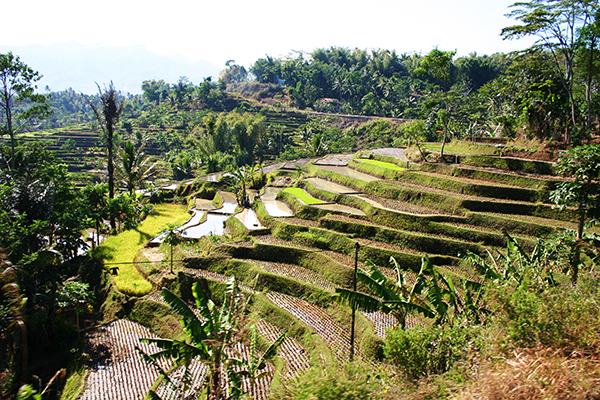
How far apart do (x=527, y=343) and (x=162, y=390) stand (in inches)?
318

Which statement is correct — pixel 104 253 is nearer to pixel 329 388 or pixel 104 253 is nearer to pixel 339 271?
pixel 339 271

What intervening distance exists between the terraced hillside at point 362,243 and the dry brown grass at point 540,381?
4928mm

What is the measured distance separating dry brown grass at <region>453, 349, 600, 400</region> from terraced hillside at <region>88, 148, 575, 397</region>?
16.2 feet

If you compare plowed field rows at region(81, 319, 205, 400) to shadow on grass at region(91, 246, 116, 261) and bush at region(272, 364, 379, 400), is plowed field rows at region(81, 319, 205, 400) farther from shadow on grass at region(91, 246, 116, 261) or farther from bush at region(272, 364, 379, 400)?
bush at region(272, 364, 379, 400)

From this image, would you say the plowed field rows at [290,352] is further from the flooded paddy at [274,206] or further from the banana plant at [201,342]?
the flooded paddy at [274,206]

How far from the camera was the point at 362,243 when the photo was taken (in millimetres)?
14719

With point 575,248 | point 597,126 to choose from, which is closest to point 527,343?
point 575,248

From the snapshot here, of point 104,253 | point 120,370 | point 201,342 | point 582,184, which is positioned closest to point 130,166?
point 104,253

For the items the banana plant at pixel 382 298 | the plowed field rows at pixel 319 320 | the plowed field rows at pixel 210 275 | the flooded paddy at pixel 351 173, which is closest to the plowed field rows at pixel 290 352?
the plowed field rows at pixel 319 320

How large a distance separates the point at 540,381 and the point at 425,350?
2.79 meters

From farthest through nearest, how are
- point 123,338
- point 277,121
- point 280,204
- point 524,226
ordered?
1. point 277,121
2. point 280,204
3. point 524,226
4. point 123,338

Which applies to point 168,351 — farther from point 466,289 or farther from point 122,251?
point 122,251

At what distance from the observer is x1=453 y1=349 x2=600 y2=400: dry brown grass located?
15.5ft

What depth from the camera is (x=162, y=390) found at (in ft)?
30.5
